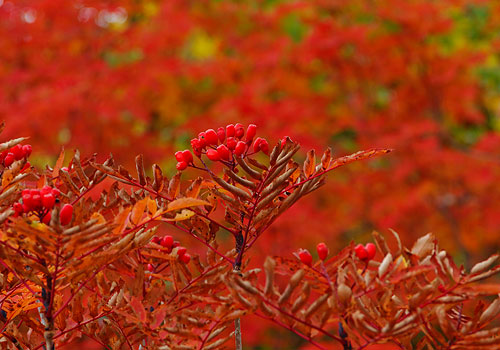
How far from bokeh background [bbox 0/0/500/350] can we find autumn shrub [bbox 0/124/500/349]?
9.54ft

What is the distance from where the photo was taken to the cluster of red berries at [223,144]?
2.44 feet

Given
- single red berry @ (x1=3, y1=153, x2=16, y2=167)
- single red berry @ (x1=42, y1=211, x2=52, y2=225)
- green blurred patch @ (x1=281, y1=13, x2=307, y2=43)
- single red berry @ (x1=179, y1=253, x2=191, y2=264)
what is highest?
green blurred patch @ (x1=281, y1=13, x2=307, y2=43)

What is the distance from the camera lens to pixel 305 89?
4.74 meters

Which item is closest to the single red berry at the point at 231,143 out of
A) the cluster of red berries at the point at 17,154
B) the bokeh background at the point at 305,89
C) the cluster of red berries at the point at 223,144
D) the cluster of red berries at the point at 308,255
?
the cluster of red berries at the point at 223,144

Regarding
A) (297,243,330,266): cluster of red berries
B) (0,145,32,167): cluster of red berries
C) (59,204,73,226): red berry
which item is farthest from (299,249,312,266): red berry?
(0,145,32,167): cluster of red berries

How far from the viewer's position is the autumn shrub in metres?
0.62

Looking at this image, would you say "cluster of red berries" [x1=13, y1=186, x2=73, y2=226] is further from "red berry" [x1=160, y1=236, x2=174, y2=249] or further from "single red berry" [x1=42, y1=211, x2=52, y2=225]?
"red berry" [x1=160, y1=236, x2=174, y2=249]

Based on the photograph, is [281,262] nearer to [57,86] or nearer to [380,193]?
[57,86]

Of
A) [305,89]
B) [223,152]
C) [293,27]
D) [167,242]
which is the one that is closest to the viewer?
[223,152]

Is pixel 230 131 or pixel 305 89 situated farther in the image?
pixel 305 89

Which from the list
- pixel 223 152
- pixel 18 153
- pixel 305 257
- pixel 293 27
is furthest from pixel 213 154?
pixel 293 27

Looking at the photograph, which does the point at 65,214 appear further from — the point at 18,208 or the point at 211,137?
the point at 211,137

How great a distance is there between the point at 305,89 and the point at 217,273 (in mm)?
4037

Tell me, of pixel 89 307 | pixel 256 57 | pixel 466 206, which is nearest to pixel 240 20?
pixel 256 57
